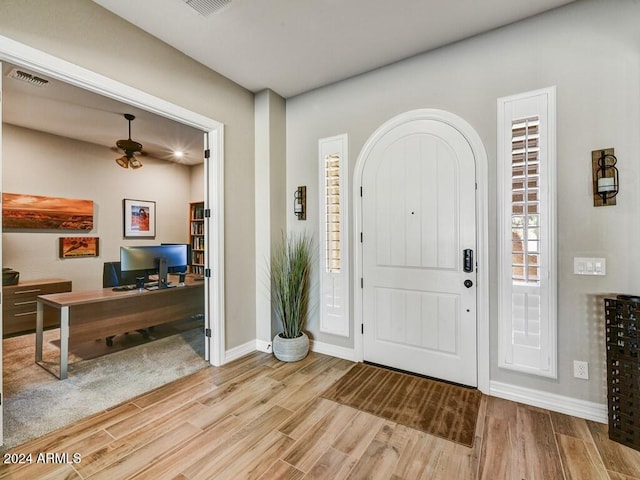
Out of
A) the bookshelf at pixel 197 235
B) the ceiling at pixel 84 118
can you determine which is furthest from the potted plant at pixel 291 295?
the bookshelf at pixel 197 235

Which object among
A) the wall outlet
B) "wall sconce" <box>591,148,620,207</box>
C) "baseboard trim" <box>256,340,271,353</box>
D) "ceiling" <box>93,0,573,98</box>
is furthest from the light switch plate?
"baseboard trim" <box>256,340,271,353</box>

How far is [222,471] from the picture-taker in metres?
1.68

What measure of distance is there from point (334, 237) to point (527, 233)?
68.2 inches

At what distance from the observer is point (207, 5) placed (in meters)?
2.13

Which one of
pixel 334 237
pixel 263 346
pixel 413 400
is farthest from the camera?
pixel 263 346

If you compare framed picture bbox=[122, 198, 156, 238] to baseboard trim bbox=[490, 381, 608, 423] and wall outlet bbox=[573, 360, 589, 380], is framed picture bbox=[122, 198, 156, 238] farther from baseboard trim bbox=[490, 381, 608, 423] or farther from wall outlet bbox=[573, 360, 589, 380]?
wall outlet bbox=[573, 360, 589, 380]

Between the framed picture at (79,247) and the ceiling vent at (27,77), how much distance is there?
8.10ft

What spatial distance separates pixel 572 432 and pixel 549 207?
1523 mm

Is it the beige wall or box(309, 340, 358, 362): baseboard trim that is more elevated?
the beige wall

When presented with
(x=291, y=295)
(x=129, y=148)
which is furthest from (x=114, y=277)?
(x=291, y=295)

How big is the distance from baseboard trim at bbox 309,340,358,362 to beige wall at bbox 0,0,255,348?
0.72 m

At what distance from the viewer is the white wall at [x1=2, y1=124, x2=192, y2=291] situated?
14.0 feet

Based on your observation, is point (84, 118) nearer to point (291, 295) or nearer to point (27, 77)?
point (27, 77)

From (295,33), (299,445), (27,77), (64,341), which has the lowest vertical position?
(299,445)
